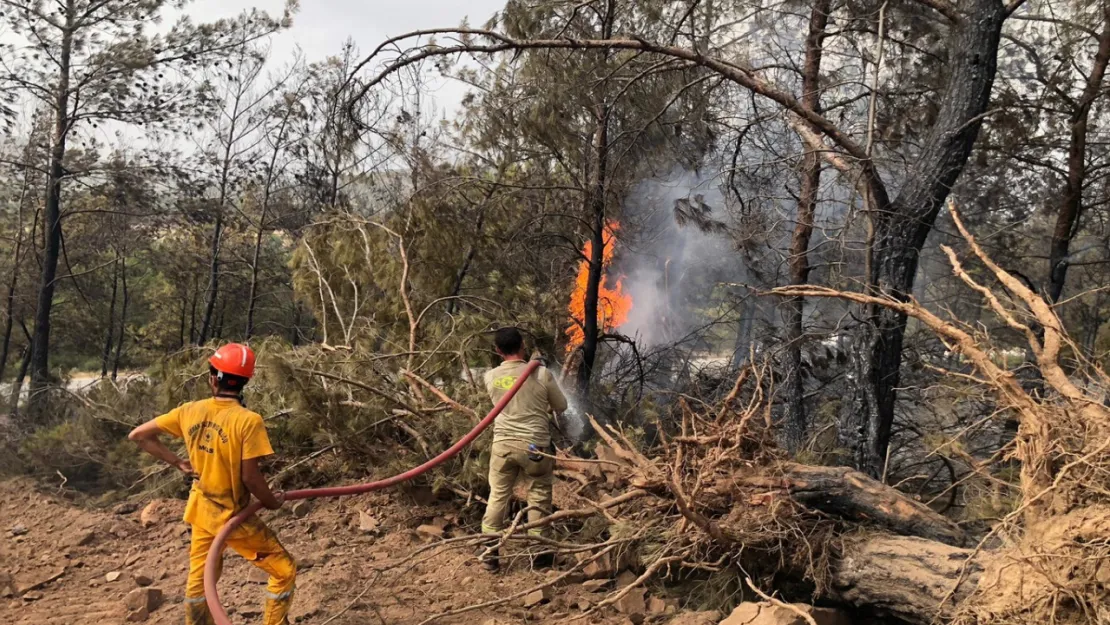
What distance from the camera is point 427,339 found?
6.77 m

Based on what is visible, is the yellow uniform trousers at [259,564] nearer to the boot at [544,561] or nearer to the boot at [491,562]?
the boot at [491,562]

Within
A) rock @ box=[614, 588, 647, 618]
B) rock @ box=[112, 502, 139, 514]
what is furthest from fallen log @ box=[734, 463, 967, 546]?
rock @ box=[112, 502, 139, 514]

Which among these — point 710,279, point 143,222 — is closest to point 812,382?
point 710,279

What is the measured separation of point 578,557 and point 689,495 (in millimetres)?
1025

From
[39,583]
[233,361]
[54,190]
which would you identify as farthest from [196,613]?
[54,190]

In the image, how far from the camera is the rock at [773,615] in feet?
10.9

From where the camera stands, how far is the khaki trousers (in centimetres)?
461

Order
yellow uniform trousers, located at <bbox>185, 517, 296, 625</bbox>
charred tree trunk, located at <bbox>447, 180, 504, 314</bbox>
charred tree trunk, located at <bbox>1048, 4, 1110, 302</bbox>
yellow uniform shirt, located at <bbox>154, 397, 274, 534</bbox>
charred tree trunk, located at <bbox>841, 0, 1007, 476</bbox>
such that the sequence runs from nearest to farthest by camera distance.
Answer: yellow uniform shirt, located at <bbox>154, 397, 274, 534</bbox>
yellow uniform trousers, located at <bbox>185, 517, 296, 625</bbox>
charred tree trunk, located at <bbox>841, 0, 1007, 476</bbox>
charred tree trunk, located at <bbox>1048, 4, 1110, 302</bbox>
charred tree trunk, located at <bbox>447, 180, 504, 314</bbox>

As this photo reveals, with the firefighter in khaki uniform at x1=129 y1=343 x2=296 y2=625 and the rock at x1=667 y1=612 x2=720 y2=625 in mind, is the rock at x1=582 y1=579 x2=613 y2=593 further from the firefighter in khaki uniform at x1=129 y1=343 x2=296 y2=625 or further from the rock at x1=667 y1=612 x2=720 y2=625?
the firefighter in khaki uniform at x1=129 y1=343 x2=296 y2=625

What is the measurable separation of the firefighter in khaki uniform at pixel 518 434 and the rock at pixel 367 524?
124 centimetres

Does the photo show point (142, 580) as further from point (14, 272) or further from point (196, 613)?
point (14, 272)

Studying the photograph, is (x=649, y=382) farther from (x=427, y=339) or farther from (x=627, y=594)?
(x=627, y=594)

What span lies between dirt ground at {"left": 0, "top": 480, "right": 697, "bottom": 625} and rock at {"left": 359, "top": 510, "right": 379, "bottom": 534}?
21 mm

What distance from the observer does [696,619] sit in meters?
3.81
